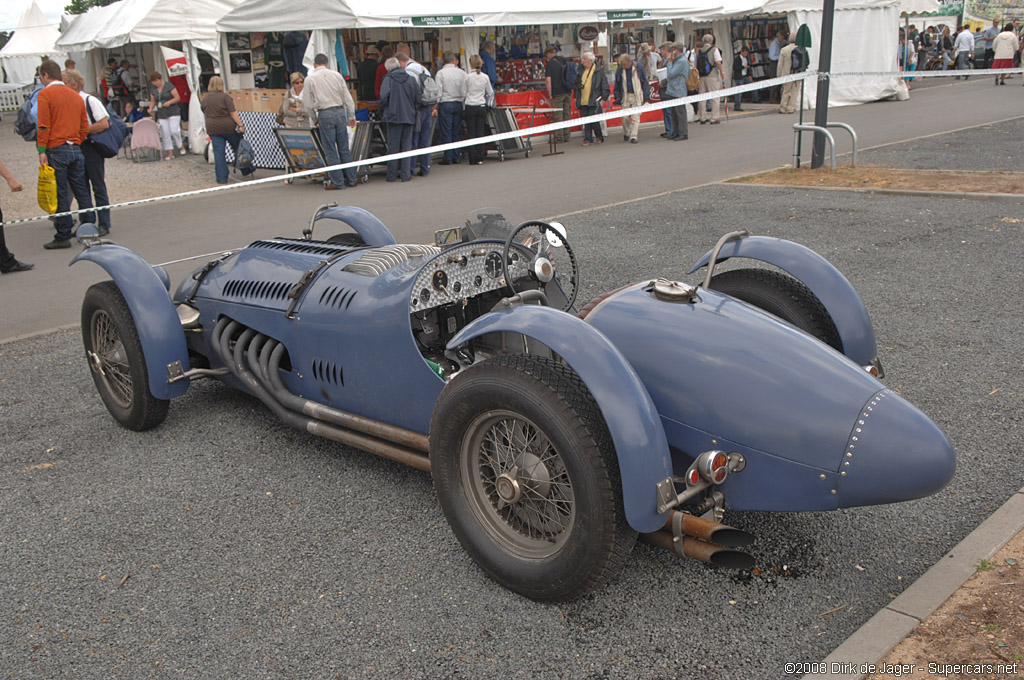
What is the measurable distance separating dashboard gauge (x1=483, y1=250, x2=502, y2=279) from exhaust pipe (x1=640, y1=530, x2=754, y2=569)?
1.49 meters

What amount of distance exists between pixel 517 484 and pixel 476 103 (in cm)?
1297

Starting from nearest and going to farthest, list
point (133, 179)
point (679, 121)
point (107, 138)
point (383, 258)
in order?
1. point (383, 258)
2. point (107, 138)
3. point (133, 179)
4. point (679, 121)

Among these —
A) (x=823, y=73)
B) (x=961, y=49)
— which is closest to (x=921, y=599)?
(x=823, y=73)

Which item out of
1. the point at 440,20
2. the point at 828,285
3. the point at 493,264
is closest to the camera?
the point at 828,285

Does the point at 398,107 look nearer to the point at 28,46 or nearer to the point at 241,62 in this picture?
the point at 241,62

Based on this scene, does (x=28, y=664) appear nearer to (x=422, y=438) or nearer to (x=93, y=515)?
(x=93, y=515)

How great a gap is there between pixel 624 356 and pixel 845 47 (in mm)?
19919

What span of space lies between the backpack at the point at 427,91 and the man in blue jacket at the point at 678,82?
16.2ft

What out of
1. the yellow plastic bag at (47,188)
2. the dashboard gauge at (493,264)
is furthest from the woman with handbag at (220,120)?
the dashboard gauge at (493,264)

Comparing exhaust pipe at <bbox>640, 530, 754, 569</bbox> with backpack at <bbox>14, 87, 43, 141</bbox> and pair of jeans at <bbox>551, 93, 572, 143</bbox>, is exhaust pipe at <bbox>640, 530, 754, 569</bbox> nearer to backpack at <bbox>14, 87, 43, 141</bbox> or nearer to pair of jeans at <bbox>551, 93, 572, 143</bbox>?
backpack at <bbox>14, 87, 43, 141</bbox>

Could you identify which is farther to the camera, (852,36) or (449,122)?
(852,36)

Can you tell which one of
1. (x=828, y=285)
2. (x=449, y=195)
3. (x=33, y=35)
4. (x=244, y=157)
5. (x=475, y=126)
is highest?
(x=33, y=35)

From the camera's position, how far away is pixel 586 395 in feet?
8.69

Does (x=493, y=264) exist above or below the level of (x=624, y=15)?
below
